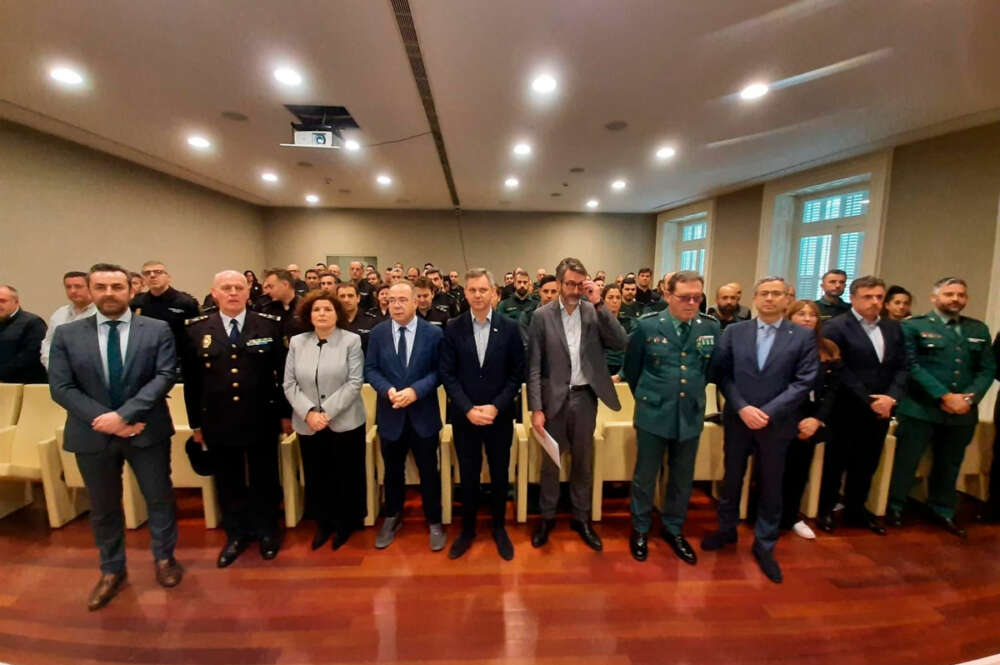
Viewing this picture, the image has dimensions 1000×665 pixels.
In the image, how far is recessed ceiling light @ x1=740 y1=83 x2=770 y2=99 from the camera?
3.47 metres

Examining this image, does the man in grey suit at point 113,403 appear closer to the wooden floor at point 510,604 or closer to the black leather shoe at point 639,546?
the wooden floor at point 510,604

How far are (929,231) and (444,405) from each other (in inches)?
240

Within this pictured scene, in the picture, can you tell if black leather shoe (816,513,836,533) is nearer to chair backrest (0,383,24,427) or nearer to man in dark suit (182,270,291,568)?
man in dark suit (182,270,291,568)

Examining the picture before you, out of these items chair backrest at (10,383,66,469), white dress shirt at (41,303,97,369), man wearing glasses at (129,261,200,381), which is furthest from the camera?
man wearing glasses at (129,261,200,381)

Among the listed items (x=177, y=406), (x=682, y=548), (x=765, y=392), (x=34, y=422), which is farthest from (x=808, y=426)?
(x=34, y=422)

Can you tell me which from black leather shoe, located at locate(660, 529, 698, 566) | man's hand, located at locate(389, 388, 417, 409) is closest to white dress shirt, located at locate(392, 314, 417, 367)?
man's hand, located at locate(389, 388, 417, 409)

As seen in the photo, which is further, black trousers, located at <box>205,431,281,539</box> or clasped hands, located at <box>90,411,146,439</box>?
black trousers, located at <box>205,431,281,539</box>

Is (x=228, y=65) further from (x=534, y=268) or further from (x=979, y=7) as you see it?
(x=534, y=268)

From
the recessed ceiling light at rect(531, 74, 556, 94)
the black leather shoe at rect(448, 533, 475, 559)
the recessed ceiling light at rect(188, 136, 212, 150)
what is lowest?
the black leather shoe at rect(448, 533, 475, 559)

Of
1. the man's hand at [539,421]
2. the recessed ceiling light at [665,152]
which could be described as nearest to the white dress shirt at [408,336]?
the man's hand at [539,421]

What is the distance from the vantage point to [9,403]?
9.07 ft

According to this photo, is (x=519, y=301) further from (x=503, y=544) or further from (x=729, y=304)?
(x=503, y=544)

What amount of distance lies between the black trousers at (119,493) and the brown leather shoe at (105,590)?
3cm

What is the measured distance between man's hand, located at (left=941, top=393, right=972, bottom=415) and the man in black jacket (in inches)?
250
